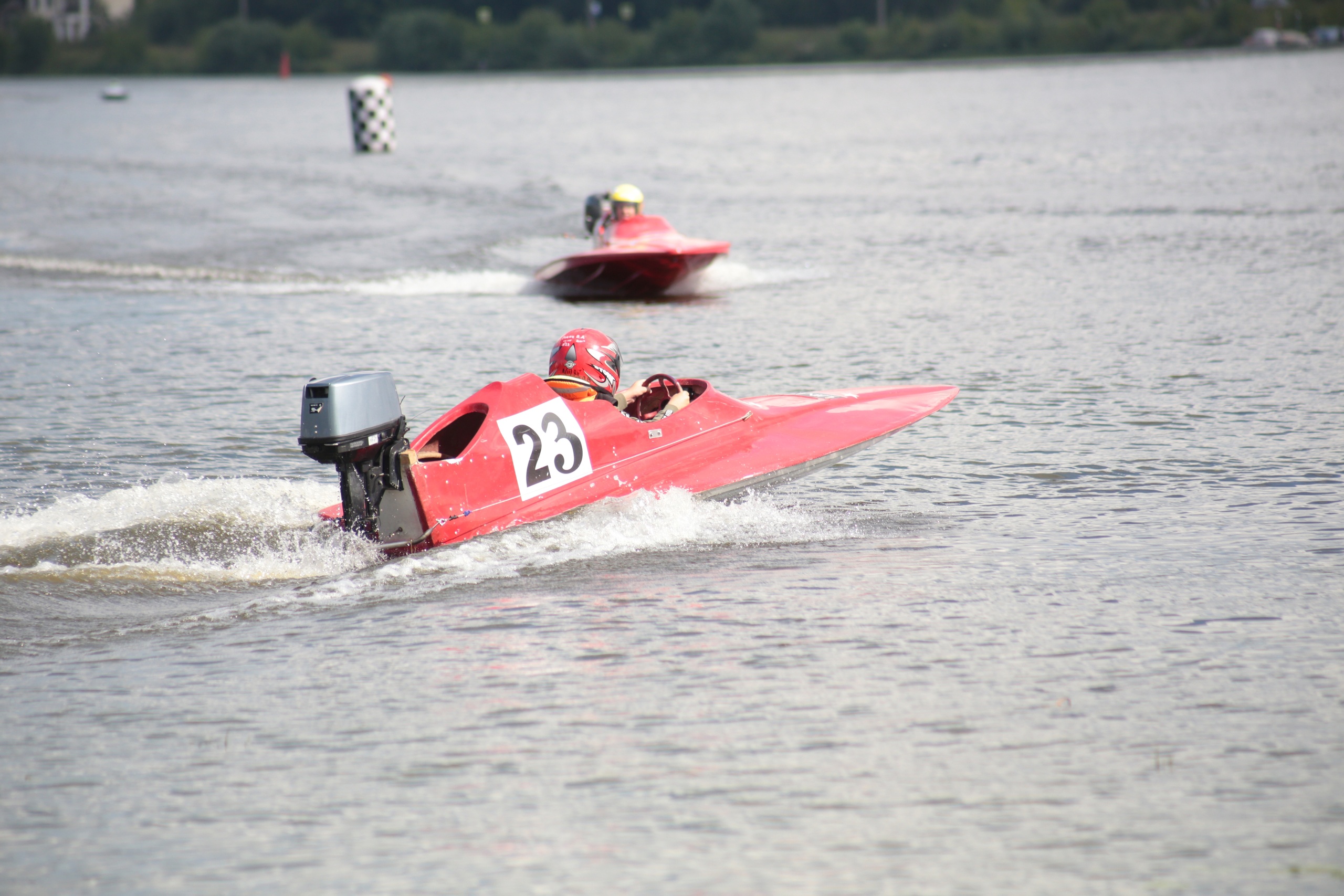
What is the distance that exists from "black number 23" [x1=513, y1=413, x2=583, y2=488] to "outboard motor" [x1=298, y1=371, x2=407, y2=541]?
23.9 inches

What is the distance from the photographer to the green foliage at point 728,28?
3656 inches

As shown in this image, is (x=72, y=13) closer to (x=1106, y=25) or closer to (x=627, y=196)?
(x=1106, y=25)

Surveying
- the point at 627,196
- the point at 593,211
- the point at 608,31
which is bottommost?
the point at 593,211

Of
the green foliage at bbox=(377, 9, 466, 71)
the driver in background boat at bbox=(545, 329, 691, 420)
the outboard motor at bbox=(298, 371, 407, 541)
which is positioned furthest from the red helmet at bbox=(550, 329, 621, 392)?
the green foliage at bbox=(377, 9, 466, 71)

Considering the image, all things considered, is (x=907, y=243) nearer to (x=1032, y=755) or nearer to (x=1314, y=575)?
(x=1314, y=575)

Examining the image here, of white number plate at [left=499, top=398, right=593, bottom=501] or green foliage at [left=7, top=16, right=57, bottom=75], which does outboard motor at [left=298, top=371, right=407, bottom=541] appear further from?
green foliage at [left=7, top=16, right=57, bottom=75]

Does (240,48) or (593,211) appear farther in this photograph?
(240,48)

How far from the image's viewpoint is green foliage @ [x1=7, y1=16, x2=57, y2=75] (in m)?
98.1

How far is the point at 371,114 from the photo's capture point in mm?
33125

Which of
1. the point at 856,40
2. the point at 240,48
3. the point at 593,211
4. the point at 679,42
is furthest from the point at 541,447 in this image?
the point at 240,48

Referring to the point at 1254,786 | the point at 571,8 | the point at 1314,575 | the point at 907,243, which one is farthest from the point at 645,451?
the point at 571,8

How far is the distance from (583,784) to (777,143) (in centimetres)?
3229

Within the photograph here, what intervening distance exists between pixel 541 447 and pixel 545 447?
25 millimetres

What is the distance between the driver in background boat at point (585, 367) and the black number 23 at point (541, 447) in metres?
0.20
